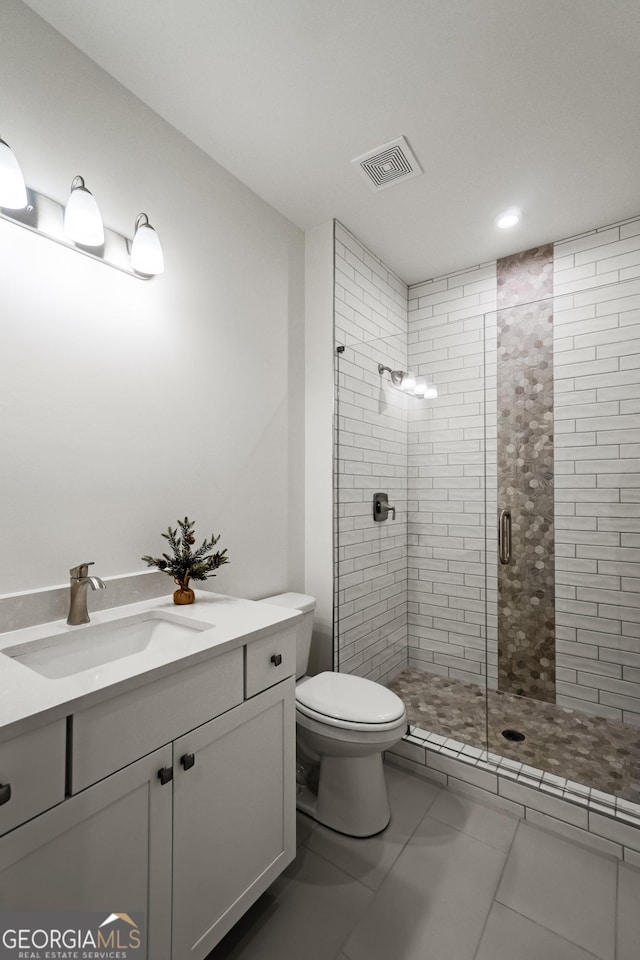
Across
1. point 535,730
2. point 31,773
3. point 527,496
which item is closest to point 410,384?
point 527,496

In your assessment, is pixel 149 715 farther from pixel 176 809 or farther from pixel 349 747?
pixel 349 747

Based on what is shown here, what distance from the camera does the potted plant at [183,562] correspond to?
1.55m

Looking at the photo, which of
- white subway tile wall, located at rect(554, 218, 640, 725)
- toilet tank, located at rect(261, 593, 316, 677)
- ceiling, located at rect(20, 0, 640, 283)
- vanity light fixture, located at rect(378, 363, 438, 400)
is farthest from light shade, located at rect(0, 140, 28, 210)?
white subway tile wall, located at rect(554, 218, 640, 725)

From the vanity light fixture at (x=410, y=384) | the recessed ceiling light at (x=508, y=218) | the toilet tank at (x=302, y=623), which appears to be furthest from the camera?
the vanity light fixture at (x=410, y=384)

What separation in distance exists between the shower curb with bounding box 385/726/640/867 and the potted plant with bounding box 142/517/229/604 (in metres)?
1.30

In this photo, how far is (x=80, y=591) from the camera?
130 cm

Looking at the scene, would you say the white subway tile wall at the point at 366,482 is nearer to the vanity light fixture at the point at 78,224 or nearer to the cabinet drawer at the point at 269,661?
the cabinet drawer at the point at 269,661

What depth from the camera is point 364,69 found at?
1509 millimetres

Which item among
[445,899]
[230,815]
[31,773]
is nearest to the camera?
[31,773]

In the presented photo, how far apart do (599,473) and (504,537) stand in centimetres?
62

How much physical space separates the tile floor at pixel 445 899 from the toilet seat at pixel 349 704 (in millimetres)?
435

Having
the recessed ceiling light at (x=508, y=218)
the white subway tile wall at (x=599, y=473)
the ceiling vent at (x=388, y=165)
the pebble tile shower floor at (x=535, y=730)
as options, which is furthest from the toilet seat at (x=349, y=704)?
the recessed ceiling light at (x=508, y=218)

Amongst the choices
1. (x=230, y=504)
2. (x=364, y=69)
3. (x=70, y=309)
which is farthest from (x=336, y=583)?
(x=364, y=69)

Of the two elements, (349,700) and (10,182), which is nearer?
(10,182)
